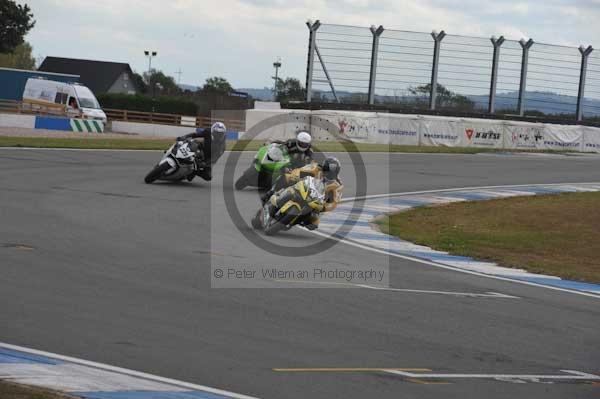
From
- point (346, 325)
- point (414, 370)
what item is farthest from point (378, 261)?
point (414, 370)

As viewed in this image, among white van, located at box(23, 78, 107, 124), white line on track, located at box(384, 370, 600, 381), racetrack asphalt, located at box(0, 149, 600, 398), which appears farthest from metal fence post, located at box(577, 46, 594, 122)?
white line on track, located at box(384, 370, 600, 381)

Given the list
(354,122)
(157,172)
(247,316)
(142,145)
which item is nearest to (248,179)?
(157,172)

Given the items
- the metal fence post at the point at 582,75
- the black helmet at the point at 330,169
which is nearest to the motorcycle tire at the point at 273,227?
the black helmet at the point at 330,169

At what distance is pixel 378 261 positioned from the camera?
42.9ft

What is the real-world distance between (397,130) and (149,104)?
26.4m

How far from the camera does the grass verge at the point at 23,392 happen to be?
5.75m

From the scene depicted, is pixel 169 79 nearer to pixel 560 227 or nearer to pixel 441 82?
pixel 441 82

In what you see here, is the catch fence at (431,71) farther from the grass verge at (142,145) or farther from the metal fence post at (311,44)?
the grass verge at (142,145)

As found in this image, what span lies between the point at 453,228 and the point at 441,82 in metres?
25.5

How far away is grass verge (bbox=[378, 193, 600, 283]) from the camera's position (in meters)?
15.1

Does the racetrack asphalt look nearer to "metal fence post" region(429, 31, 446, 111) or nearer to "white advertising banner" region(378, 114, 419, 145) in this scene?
"white advertising banner" region(378, 114, 419, 145)

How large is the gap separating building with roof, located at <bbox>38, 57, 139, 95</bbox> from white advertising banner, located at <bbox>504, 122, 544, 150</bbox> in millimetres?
57280

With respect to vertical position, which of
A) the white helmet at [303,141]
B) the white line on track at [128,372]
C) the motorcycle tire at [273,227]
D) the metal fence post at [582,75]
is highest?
the metal fence post at [582,75]

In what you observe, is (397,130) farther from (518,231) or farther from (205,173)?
(518,231)
